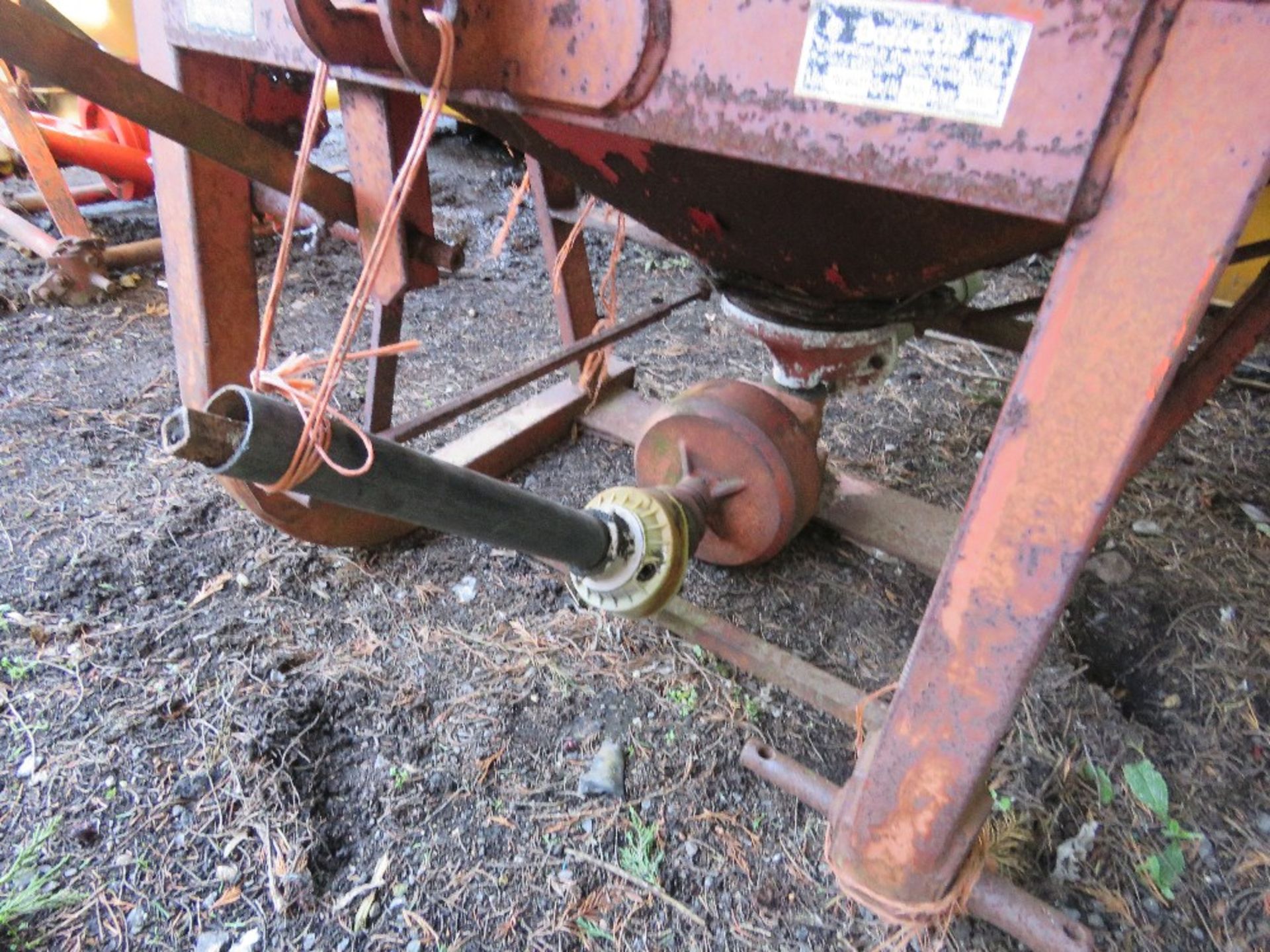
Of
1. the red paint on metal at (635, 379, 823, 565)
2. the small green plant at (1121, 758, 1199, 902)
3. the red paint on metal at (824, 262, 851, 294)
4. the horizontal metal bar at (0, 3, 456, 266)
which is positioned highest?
the horizontal metal bar at (0, 3, 456, 266)

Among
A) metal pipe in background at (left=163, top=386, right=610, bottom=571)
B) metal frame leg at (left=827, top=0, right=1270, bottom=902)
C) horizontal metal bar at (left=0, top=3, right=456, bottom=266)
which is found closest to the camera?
metal frame leg at (left=827, top=0, right=1270, bottom=902)

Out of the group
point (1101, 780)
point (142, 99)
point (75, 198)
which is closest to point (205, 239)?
point (142, 99)

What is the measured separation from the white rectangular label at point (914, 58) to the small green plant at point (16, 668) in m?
1.79

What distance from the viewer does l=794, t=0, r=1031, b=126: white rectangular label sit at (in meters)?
0.64

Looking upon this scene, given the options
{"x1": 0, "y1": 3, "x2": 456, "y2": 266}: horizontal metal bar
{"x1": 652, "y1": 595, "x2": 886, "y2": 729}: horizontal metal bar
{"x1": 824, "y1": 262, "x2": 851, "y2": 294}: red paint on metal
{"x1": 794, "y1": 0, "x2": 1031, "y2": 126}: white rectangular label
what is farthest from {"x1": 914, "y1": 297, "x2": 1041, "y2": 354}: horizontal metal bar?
{"x1": 0, "y1": 3, "x2": 456, "y2": 266}: horizontal metal bar

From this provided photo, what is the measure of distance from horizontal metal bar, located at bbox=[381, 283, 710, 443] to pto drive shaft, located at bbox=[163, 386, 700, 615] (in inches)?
17.1

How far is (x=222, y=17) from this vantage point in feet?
3.75

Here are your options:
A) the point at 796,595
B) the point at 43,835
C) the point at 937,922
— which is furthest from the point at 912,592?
the point at 43,835

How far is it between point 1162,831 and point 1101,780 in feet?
0.38

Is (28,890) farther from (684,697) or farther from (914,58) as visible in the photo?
(914,58)

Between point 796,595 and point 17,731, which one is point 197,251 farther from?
point 796,595

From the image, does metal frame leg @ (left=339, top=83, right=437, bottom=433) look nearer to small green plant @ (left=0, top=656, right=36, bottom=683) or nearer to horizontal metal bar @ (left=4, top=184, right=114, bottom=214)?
small green plant @ (left=0, top=656, right=36, bottom=683)

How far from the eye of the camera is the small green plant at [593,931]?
4.06 ft

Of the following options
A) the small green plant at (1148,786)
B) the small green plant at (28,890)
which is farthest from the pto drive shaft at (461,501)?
the small green plant at (1148,786)
